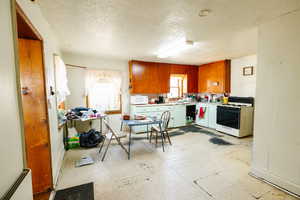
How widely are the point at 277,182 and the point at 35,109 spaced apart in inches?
133

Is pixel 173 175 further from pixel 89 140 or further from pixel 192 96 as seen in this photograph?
pixel 192 96

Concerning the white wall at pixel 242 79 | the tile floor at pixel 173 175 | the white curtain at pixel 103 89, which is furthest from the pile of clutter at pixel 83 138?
the white wall at pixel 242 79

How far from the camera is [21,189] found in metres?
0.88

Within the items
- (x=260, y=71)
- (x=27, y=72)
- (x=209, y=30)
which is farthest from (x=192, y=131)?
(x=27, y=72)

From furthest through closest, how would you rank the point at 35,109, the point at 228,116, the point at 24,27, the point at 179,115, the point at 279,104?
the point at 179,115, the point at 228,116, the point at 279,104, the point at 35,109, the point at 24,27

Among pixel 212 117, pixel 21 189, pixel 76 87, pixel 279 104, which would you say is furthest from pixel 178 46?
pixel 21 189

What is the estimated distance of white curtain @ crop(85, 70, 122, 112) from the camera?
13.4ft

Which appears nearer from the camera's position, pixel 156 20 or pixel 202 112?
pixel 156 20

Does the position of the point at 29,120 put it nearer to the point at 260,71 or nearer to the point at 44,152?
the point at 44,152

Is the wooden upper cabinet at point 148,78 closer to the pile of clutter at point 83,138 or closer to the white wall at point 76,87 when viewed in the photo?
the white wall at point 76,87

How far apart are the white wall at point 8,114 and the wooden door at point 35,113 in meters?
0.84

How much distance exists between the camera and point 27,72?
160 cm

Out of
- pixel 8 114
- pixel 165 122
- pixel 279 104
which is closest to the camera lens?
pixel 8 114

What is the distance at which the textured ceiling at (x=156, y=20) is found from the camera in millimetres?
1584
